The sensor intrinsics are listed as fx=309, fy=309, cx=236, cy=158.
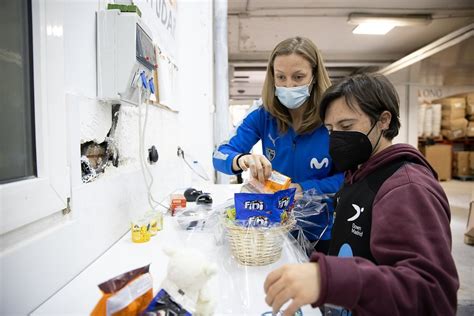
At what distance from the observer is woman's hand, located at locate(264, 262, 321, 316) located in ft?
1.60

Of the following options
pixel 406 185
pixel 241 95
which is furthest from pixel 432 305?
pixel 241 95

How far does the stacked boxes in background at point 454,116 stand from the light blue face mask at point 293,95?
8901 millimetres

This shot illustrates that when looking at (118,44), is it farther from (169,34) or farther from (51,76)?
(169,34)

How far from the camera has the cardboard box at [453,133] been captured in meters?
8.36

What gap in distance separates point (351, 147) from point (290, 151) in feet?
1.40

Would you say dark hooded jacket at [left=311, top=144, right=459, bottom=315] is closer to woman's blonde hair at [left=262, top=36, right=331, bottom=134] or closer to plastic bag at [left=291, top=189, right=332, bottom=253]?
plastic bag at [left=291, top=189, right=332, bottom=253]

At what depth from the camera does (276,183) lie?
945mm

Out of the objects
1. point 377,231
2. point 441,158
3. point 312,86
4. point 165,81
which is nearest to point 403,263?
point 377,231

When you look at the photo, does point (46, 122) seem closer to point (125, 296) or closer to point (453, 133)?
point (125, 296)

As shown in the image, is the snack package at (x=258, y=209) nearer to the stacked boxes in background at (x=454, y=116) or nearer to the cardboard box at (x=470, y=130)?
the stacked boxes in background at (x=454, y=116)

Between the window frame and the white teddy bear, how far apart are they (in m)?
0.33

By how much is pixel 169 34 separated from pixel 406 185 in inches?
67.5

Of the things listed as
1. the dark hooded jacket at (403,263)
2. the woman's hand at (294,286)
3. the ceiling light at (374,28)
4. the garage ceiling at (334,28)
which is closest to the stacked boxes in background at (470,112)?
the garage ceiling at (334,28)

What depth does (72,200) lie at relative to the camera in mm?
790
